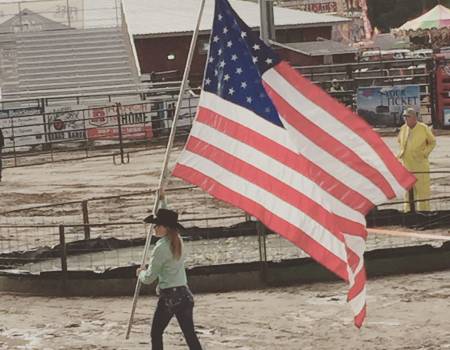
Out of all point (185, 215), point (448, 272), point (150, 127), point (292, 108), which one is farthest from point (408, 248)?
point (150, 127)

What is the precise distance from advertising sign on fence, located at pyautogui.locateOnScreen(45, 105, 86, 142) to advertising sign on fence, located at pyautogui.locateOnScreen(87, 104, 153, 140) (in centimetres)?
33

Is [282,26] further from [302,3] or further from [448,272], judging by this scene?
[448,272]


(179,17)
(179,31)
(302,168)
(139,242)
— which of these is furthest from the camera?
(179,17)

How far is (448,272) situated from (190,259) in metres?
2.95

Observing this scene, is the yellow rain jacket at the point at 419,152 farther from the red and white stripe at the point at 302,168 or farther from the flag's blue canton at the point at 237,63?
the red and white stripe at the point at 302,168

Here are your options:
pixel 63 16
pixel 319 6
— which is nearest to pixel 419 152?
pixel 63 16

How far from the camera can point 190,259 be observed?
1402 centimetres

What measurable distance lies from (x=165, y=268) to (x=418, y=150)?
7973 millimetres

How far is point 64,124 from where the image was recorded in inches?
1372

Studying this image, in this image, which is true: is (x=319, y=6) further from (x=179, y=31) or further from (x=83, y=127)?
(x=83, y=127)

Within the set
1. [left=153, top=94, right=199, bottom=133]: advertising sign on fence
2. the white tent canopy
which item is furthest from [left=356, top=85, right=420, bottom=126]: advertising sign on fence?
the white tent canopy

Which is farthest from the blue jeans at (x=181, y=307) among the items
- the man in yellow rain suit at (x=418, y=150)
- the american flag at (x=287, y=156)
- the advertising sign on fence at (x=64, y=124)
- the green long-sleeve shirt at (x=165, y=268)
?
the advertising sign on fence at (x=64, y=124)

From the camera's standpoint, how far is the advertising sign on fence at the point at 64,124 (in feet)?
114

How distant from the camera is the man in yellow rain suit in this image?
15953mm
